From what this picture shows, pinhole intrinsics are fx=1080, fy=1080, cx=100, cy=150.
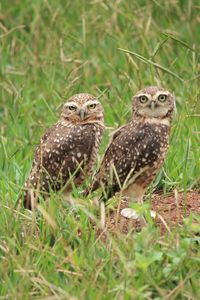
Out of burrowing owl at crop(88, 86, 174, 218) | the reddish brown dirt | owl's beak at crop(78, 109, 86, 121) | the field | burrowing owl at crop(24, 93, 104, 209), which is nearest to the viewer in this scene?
the field

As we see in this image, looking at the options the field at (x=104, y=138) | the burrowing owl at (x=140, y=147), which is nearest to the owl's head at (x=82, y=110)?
the burrowing owl at (x=140, y=147)

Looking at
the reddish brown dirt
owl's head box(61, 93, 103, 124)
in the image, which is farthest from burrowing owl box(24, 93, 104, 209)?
the reddish brown dirt

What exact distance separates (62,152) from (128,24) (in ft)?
10.1

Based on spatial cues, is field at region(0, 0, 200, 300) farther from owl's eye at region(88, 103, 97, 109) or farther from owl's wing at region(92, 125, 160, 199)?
owl's eye at region(88, 103, 97, 109)

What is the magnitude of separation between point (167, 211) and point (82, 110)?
2.94 ft

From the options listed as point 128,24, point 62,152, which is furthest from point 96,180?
point 128,24

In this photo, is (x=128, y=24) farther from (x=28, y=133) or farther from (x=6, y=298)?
(x=6, y=298)

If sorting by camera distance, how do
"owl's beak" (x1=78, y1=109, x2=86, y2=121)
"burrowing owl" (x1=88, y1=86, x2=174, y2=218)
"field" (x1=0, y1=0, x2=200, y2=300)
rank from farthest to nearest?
"owl's beak" (x1=78, y1=109, x2=86, y2=121) → "burrowing owl" (x1=88, y1=86, x2=174, y2=218) → "field" (x1=0, y1=0, x2=200, y2=300)

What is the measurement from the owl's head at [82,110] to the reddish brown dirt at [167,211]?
1.96 feet

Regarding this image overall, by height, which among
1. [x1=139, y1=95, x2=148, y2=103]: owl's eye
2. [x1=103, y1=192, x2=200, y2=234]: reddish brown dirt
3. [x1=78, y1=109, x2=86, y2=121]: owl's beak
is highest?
[x1=139, y1=95, x2=148, y2=103]: owl's eye

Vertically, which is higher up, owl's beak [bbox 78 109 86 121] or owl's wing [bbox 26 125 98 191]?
owl's beak [bbox 78 109 86 121]

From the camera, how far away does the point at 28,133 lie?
8336 mm

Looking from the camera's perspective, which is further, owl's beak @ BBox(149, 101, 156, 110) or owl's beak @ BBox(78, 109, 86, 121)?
owl's beak @ BBox(78, 109, 86, 121)

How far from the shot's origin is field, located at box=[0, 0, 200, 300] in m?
5.55
